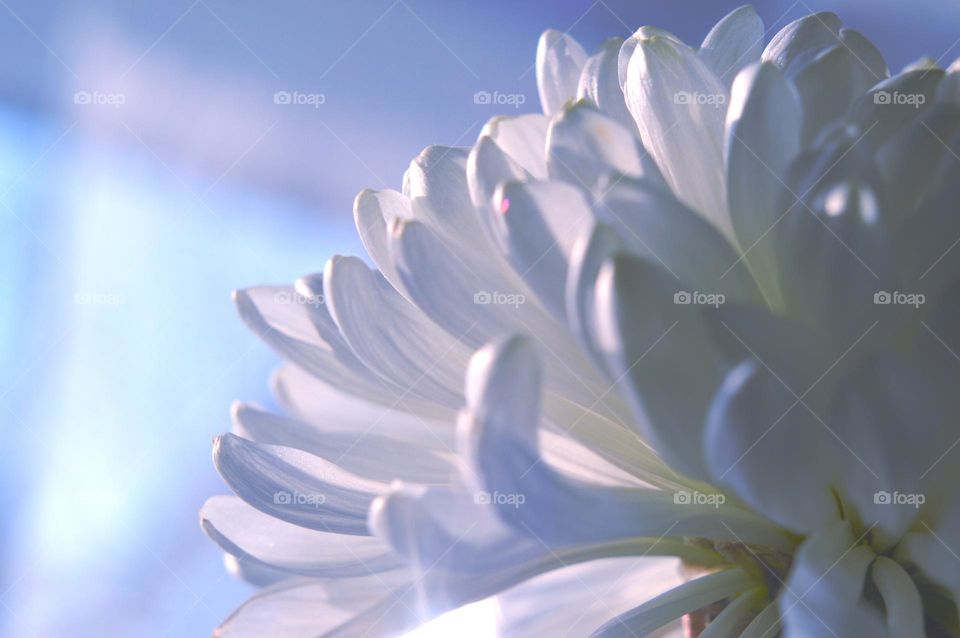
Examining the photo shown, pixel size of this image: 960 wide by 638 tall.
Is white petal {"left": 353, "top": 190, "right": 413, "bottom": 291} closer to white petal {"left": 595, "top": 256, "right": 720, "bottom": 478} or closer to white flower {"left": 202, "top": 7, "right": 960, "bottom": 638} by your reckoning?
white flower {"left": 202, "top": 7, "right": 960, "bottom": 638}

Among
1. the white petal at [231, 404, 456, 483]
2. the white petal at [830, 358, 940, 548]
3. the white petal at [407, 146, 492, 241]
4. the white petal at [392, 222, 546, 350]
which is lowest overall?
the white petal at [830, 358, 940, 548]

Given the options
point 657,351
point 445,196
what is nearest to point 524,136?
point 445,196

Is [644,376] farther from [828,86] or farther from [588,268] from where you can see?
[828,86]

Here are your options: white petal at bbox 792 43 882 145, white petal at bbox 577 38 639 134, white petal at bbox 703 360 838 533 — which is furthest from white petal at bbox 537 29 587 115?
white petal at bbox 703 360 838 533

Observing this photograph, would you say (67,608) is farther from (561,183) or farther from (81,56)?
(561,183)

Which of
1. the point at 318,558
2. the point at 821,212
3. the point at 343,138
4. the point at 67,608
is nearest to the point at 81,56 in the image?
the point at 343,138

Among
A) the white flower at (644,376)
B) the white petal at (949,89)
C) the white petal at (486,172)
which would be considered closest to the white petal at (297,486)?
the white flower at (644,376)
